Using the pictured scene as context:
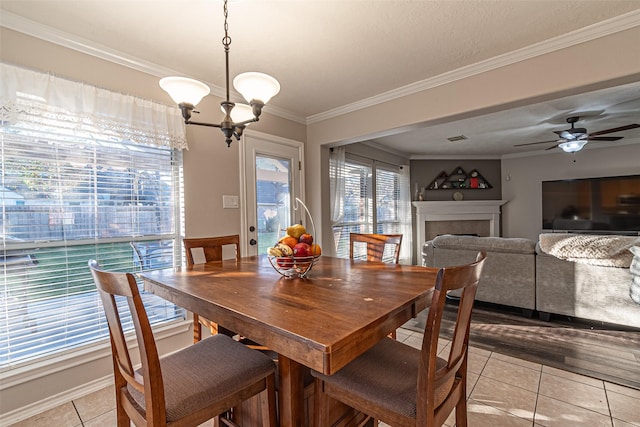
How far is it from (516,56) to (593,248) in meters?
1.83

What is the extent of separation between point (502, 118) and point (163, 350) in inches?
183

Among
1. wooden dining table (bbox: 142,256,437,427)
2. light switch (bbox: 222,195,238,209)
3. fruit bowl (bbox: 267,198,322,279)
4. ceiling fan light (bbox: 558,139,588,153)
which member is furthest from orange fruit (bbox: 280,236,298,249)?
ceiling fan light (bbox: 558,139,588,153)

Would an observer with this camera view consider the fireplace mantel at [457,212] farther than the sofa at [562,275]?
Yes

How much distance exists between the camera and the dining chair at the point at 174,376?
36.4 inches

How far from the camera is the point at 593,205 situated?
17.6 ft

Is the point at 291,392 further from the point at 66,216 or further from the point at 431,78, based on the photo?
the point at 431,78

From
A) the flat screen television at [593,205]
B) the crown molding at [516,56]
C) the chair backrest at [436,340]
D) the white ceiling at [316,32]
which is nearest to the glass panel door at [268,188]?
the white ceiling at [316,32]

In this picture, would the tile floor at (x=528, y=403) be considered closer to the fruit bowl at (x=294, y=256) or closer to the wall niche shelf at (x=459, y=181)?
the fruit bowl at (x=294, y=256)

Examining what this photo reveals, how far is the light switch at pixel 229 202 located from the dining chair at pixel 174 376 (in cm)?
166

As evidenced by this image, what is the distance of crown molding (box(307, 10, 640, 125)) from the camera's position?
189cm

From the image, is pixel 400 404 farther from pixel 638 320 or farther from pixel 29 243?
pixel 638 320

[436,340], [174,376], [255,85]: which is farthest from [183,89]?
[436,340]

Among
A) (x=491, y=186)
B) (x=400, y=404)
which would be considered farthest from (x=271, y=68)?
(x=491, y=186)

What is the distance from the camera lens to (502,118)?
12.6 ft
